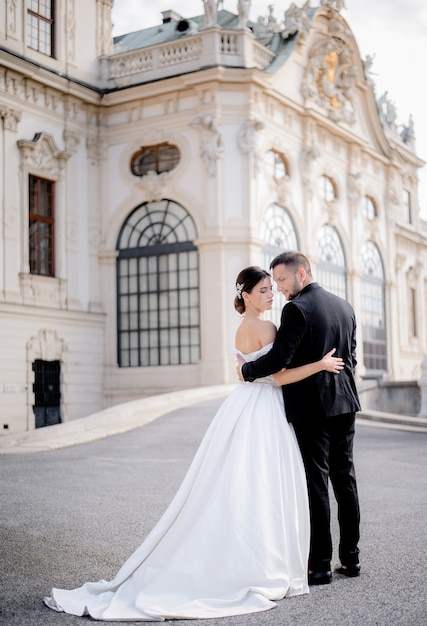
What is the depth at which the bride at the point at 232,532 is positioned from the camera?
4.47m

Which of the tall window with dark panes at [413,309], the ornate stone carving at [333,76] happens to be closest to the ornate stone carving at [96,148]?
the ornate stone carving at [333,76]

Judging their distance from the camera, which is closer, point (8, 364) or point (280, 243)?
point (8, 364)

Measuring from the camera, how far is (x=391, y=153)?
33.0 meters

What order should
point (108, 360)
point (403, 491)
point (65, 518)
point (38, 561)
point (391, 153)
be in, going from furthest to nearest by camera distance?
point (391, 153), point (108, 360), point (403, 491), point (65, 518), point (38, 561)

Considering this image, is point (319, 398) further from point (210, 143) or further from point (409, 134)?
point (409, 134)

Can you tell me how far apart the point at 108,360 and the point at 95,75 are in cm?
858

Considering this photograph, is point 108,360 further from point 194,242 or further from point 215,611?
point 215,611

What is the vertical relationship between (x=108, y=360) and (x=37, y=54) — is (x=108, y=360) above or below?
below

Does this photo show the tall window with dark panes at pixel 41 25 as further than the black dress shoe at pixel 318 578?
Yes

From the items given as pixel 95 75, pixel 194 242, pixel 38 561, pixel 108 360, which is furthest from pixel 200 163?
pixel 38 561

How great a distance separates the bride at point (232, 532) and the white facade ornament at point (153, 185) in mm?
19953

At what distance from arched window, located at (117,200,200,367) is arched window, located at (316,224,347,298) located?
17.7ft

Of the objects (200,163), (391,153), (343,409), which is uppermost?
(391,153)

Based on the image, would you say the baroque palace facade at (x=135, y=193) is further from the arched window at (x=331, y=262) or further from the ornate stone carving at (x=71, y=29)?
the arched window at (x=331, y=262)
